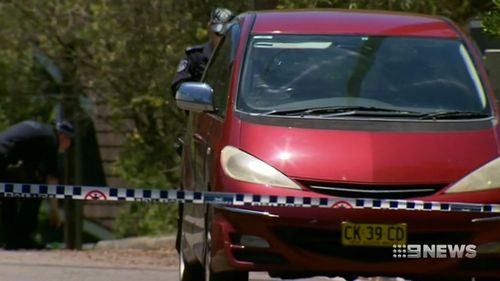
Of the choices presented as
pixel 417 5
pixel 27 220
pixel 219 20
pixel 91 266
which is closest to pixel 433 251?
pixel 219 20

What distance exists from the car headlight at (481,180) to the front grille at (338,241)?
0.80ft

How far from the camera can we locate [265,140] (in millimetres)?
7836

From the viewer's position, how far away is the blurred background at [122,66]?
15.8 m

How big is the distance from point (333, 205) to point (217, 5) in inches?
326

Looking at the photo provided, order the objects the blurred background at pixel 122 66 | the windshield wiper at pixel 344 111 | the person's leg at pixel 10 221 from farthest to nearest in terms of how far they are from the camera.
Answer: the blurred background at pixel 122 66
the person's leg at pixel 10 221
the windshield wiper at pixel 344 111

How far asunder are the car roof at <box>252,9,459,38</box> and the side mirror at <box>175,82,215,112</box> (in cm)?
50

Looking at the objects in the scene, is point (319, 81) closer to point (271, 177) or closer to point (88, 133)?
point (271, 177)

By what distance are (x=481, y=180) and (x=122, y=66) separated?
932 cm

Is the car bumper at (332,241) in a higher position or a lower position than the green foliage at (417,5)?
lower

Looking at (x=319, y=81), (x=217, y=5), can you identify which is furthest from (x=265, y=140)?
(x=217, y=5)

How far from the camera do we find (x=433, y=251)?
768cm

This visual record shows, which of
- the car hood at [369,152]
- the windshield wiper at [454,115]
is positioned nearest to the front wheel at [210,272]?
the car hood at [369,152]

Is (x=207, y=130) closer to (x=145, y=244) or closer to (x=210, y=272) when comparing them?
(x=210, y=272)

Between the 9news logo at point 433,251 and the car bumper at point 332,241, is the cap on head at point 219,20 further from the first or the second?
the 9news logo at point 433,251
